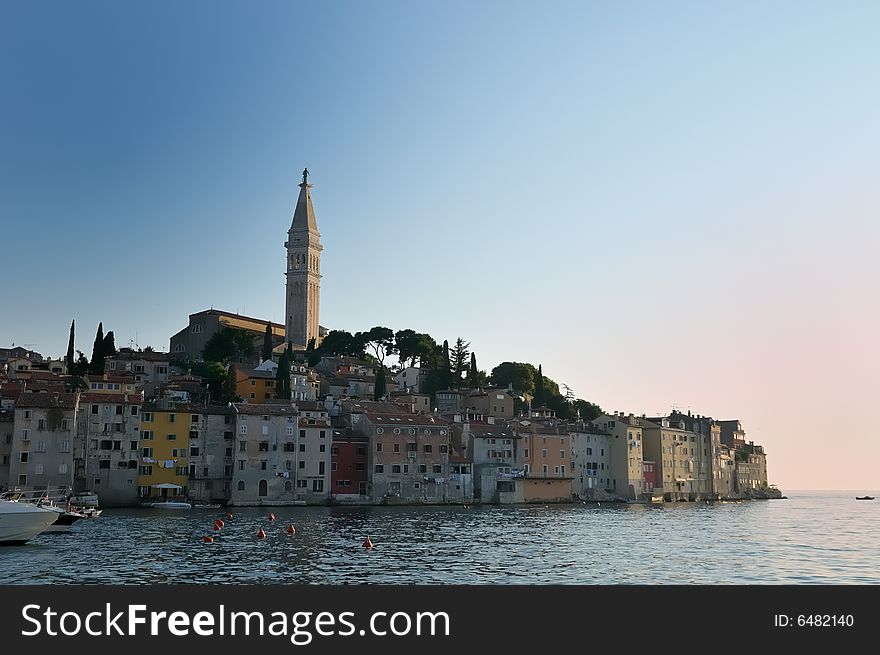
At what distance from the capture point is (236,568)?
3269 centimetres

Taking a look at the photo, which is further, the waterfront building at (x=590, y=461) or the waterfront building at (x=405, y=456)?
the waterfront building at (x=590, y=461)

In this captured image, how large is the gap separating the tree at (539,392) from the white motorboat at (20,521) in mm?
85175

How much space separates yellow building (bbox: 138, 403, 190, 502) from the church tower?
211 ft

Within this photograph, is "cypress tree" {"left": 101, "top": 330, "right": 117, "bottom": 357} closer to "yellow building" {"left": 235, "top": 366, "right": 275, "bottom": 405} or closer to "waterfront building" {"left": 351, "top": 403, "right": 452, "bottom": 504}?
"yellow building" {"left": 235, "top": 366, "right": 275, "bottom": 405}

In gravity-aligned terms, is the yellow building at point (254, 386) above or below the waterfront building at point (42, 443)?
above

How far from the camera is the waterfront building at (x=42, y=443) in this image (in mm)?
64188

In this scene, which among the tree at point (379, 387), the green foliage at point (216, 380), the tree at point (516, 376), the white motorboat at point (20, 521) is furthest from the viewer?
the tree at point (516, 376)

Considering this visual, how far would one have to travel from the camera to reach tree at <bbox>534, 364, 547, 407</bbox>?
119 meters

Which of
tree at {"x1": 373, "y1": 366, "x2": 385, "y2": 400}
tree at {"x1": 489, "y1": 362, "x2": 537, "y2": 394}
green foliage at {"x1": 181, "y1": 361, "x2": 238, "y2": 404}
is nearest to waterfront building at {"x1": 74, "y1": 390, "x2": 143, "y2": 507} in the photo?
green foliage at {"x1": 181, "y1": 361, "x2": 238, "y2": 404}

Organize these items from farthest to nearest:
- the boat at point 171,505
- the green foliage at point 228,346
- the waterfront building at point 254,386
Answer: the green foliage at point 228,346 → the waterfront building at point 254,386 → the boat at point 171,505

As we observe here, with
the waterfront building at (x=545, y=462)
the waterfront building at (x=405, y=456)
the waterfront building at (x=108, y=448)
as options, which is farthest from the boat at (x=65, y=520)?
the waterfront building at (x=545, y=462)

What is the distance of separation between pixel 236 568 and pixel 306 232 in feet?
372

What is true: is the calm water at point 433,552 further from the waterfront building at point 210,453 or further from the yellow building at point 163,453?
the waterfront building at point 210,453

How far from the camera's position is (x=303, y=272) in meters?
142
